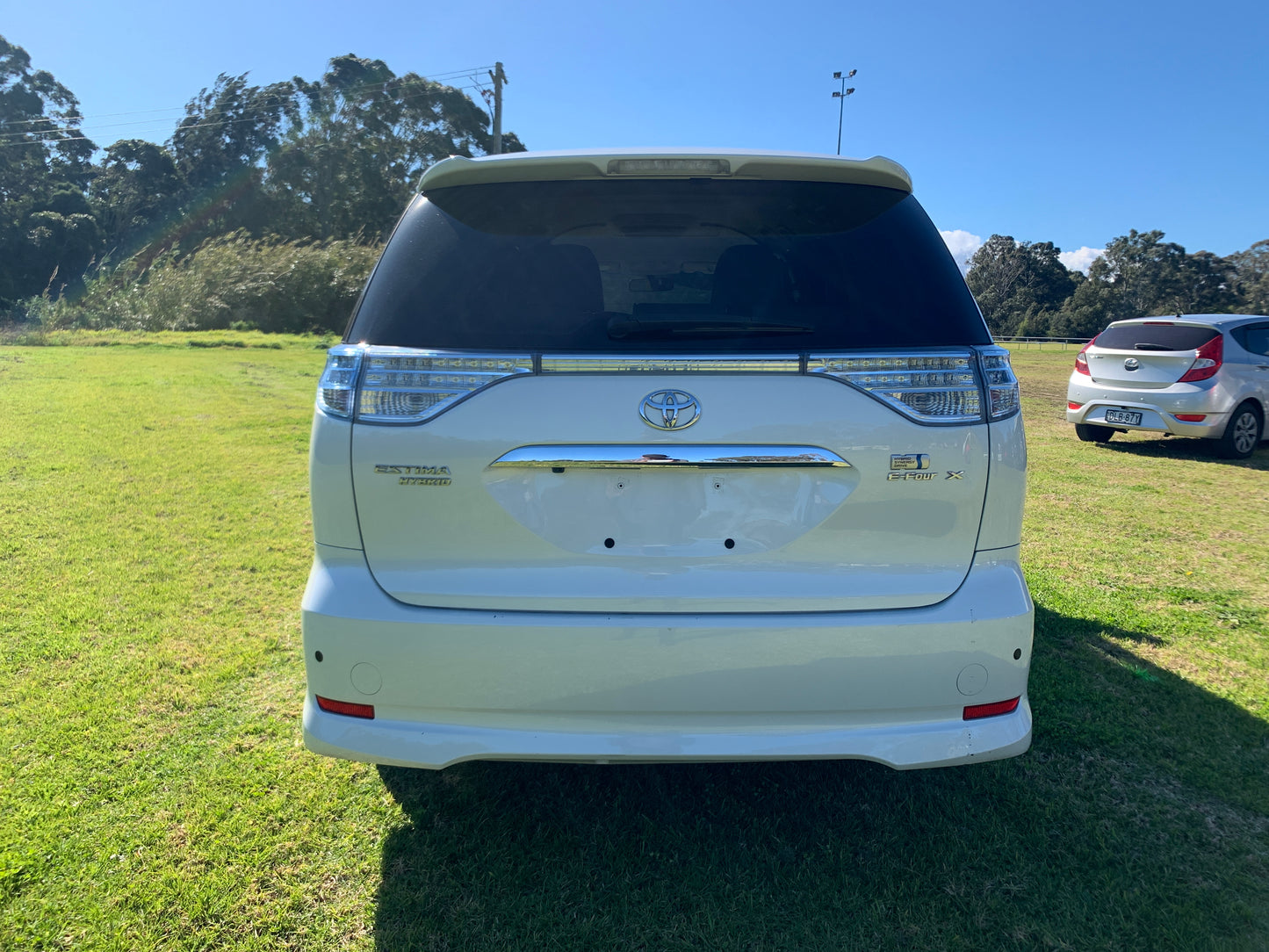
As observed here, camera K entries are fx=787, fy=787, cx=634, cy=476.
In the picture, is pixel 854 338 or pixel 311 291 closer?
pixel 854 338

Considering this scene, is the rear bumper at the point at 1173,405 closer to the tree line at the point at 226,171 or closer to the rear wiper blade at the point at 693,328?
the rear wiper blade at the point at 693,328

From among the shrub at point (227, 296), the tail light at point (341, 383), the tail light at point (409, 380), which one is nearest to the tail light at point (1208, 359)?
the tail light at point (409, 380)

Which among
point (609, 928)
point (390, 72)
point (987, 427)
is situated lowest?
point (609, 928)

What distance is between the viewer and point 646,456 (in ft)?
5.96

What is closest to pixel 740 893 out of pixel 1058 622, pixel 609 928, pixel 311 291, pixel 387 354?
pixel 609 928

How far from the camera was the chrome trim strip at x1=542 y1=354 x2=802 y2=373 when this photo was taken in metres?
1.83

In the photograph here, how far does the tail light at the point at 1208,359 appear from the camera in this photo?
902 cm

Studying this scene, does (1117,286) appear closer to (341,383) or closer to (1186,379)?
(1186,379)

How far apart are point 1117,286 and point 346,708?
264ft

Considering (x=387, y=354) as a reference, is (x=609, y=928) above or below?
below

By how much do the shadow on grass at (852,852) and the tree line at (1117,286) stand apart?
62931 mm

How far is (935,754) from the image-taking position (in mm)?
1918

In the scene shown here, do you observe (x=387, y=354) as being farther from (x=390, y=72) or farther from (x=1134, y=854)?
(x=390, y=72)

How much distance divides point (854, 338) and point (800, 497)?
0.40 metres
